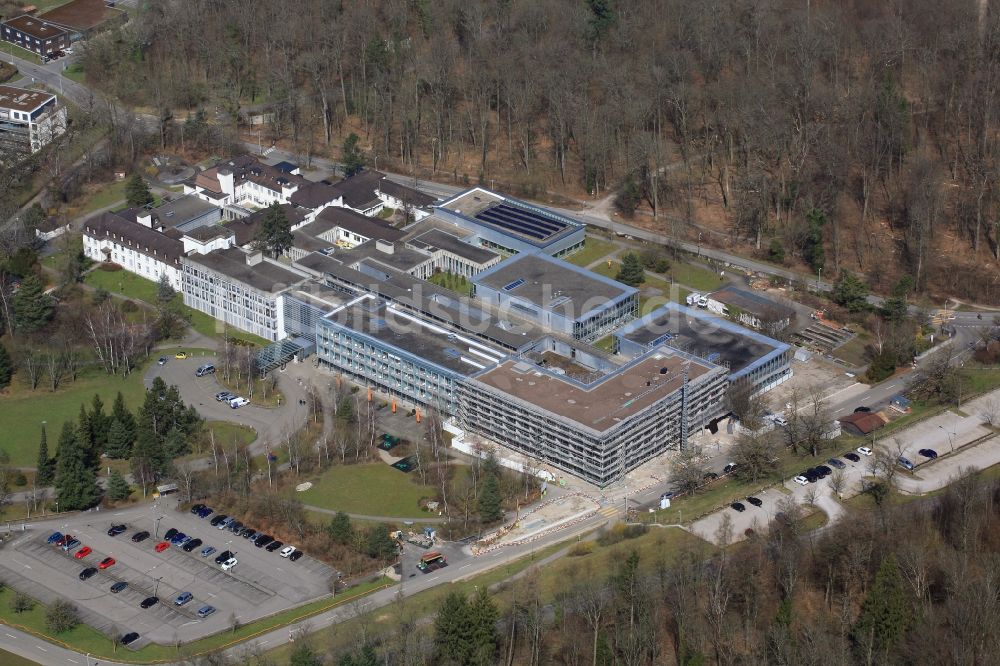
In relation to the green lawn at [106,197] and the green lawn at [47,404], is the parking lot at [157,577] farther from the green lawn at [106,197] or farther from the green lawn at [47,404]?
the green lawn at [106,197]

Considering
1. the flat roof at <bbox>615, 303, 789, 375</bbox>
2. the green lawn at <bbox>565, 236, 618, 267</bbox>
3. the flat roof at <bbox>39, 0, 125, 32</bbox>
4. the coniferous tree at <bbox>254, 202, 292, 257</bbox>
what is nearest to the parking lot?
the flat roof at <bbox>615, 303, 789, 375</bbox>

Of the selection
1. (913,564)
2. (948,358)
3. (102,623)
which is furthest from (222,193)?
(913,564)

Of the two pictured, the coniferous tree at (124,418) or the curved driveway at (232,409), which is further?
the curved driveway at (232,409)

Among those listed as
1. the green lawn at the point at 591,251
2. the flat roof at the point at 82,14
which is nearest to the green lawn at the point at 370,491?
the green lawn at the point at 591,251

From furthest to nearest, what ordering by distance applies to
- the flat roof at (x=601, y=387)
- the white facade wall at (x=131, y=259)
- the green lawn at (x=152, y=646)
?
the white facade wall at (x=131, y=259), the flat roof at (x=601, y=387), the green lawn at (x=152, y=646)

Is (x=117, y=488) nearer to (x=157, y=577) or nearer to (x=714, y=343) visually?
(x=157, y=577)

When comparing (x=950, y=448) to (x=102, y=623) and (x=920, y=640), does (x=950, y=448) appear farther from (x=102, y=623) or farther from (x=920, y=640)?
(x=102, y=623)

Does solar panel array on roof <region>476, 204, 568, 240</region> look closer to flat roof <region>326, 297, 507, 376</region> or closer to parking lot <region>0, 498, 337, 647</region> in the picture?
flat roof <region>326, 297, 507, 376</region>
